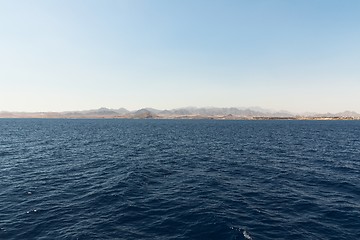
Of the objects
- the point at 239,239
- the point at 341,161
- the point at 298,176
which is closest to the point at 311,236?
the point at 239,239

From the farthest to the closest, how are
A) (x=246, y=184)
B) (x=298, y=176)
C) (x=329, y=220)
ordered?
(x=298, y=176)
(x=246, y=184)
(x=329, y=220)

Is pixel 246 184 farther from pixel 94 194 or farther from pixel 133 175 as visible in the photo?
pixel 94 194

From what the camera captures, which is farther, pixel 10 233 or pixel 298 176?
pixel 298 176

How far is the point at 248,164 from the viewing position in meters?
58.5

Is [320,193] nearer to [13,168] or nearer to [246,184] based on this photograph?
[246,184]

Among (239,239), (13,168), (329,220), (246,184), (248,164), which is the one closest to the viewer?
(239,239)

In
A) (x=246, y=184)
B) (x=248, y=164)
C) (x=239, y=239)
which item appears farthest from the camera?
(x=248, y=164)

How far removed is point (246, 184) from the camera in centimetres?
4234

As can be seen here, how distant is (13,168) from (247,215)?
55.8 metres

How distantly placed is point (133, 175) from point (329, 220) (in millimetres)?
35422

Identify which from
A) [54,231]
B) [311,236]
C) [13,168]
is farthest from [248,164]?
[13,168]

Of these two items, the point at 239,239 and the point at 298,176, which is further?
the point at 298,176

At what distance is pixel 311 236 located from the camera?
24156mm

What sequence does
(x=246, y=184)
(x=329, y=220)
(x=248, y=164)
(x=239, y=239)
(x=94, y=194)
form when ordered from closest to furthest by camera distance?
(x=239, y=239)
(x=329, y=220)
(x=94, y=194)
(x=246, y=184)
(x=248, y=164)
